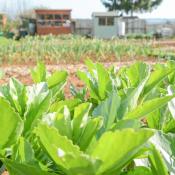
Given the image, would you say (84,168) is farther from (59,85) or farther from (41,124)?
(59,85)

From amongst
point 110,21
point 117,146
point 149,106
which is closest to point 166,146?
point 149,106

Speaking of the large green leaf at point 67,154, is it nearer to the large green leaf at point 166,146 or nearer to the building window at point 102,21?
the large green leaf at point 166,146

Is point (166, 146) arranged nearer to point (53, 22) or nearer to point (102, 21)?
point (53, 22)

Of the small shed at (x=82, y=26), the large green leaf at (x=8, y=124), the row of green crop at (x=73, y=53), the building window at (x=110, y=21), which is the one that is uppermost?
the large green leaf at (x=8, y=124)

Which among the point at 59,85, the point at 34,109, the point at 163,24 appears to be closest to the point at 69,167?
the point at 34,109

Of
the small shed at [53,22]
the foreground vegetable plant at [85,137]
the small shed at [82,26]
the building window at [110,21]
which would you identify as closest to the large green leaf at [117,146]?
the foreground vegetable plant at [85,137]

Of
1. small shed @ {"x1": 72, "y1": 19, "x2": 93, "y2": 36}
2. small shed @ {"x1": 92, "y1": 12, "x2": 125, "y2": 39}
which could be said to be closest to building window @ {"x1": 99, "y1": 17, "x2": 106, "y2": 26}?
small shed @ {"x1": 92, "y1": 12, "x2": 125, "y2": 39}

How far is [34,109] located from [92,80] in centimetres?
47

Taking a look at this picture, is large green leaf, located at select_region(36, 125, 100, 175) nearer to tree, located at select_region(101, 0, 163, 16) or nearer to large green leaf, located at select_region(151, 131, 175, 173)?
large green leaf, located at select_region(151, 131, 175, 173)

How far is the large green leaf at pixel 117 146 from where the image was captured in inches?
24.7

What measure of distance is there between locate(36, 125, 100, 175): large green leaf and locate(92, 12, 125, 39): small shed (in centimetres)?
4561

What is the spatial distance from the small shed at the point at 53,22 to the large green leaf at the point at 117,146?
44.1 meters

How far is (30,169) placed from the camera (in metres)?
0.75

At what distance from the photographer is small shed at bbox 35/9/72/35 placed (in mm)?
44688
